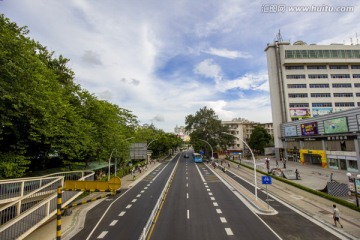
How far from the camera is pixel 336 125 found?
4238cm

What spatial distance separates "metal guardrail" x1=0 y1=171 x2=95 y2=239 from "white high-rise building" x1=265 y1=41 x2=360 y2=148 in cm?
6334

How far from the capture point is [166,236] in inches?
548

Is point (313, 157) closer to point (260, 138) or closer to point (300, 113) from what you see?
point (300, 113)

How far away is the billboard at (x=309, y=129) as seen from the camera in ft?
161

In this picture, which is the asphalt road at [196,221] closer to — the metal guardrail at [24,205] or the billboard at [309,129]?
the metal guardrail at [24,205]

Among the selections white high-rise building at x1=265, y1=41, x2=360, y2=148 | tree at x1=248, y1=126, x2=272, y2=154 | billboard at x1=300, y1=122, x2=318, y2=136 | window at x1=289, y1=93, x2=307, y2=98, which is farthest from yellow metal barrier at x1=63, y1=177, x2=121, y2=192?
tree at x1=248, y1=126, x2=272, y2=154

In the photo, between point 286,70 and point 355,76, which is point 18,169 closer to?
point 286,70

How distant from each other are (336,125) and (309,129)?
28.9 feet

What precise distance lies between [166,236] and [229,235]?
406 centimetres

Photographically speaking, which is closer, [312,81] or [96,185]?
[96,185]

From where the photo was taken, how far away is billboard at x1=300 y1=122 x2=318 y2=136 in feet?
161

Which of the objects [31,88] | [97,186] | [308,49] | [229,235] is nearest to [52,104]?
[31,88]

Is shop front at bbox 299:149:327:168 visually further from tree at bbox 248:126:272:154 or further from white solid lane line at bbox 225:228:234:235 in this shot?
white solid lane line at bbox 225:228:234:235

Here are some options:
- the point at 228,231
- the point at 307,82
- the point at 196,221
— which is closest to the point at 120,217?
the point at 196,221
